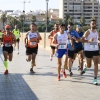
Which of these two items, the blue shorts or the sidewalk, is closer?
the sidewalk

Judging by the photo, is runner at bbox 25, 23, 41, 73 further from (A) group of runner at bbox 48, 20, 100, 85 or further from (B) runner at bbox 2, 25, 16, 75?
(A) group of runner at bbox 48, 20, 100, 85

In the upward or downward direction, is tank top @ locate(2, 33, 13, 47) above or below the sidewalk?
above

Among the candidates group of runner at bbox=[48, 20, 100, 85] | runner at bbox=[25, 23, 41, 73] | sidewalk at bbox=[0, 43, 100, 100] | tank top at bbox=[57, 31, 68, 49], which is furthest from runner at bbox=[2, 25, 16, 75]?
tank top at bbox=[57, 31, 68, 49]

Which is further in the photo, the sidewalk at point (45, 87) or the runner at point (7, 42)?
the runner at point (7, 42)

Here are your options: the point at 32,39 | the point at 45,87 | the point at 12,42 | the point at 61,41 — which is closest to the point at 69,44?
the point at 61,41

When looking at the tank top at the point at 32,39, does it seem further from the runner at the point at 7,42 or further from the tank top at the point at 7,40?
the tank top at the point at 7,40

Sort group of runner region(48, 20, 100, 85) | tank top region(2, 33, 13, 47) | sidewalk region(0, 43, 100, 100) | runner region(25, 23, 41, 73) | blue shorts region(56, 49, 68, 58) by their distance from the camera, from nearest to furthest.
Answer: sidewalk region(0, 43, 100, 100) → group of runner region(48, 20, 100, 85) → blue shorts region(56, 49, 68, 58) → tank top region(2, 33, 13, 47) → runner region(25, 23, 41, 73)

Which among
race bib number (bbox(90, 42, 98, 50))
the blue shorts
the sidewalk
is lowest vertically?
the sidewalk

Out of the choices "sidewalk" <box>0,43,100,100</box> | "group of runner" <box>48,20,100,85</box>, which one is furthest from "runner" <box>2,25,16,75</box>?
"group of runner" <box>48,20,100,85</box>

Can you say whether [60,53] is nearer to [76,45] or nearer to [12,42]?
[76,45]

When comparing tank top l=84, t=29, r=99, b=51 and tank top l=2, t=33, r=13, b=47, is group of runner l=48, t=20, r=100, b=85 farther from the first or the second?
tank top l=2, t=33, r=13, b=47

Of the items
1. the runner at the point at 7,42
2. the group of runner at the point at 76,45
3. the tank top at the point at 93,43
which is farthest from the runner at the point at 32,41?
the tank top at the point at 93,43

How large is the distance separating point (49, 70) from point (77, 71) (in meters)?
1.09

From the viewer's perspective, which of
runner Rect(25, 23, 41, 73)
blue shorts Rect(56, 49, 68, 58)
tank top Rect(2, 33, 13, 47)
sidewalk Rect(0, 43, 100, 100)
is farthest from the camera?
runner Rect(25, 23, 41, 73)
